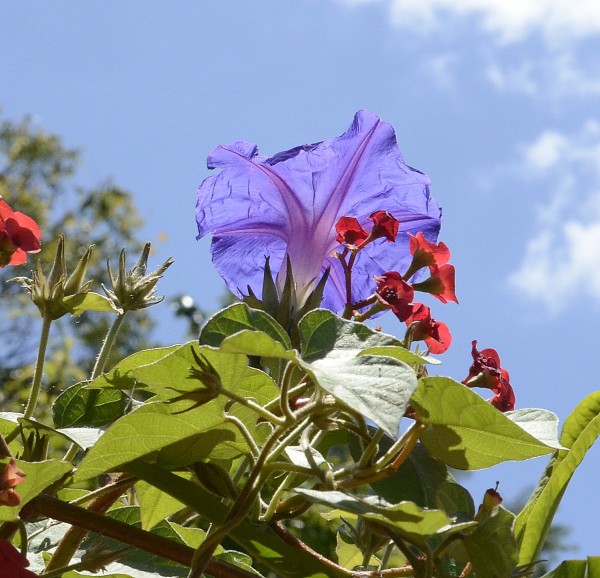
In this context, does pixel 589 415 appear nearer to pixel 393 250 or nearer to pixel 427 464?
pixel 427 464

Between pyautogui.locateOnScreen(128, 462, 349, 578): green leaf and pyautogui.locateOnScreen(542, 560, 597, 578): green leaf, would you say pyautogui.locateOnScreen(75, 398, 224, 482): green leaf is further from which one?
pyautogui.locateOnScreen(542, 560, 597, 578): green leaf

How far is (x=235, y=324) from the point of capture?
1.79ft

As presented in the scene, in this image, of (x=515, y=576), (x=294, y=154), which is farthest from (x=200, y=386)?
(x=294, y=154)

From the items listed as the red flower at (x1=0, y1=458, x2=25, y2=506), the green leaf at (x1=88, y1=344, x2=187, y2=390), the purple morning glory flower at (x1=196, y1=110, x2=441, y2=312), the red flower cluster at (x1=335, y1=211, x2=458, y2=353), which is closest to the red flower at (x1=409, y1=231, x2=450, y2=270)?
the red flower cluster at (x1=335, y1=211, x2=458, y2=353)

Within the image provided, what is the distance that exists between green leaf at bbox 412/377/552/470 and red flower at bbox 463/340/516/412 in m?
0.09

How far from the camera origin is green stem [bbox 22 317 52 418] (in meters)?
0.63

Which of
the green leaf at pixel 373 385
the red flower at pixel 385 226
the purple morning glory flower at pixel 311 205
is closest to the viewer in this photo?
the green leaf at pixel 373 385

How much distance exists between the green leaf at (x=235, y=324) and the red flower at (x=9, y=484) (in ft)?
0.40

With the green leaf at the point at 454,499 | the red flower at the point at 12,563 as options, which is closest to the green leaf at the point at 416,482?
the green leaf at the point at 454,499

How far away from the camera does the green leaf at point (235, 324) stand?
0.53 m

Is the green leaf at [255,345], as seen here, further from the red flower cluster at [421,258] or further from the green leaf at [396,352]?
the red flower cluster at [421,258]

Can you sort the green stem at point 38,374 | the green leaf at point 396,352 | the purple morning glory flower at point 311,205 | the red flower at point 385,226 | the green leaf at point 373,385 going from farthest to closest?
1. the purple morning glory flower at point 311,205
2. the red flower at point 385,226
3. the green stem at point 38,374
4. the green leaf at point 396,352
5. the green leaf at point 373,385

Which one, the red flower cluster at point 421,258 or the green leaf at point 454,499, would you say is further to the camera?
the red flower cluster at point 421,258

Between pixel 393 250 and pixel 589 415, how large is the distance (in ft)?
1.04
